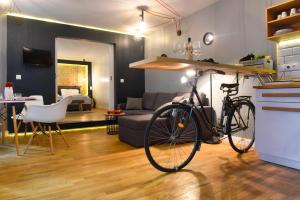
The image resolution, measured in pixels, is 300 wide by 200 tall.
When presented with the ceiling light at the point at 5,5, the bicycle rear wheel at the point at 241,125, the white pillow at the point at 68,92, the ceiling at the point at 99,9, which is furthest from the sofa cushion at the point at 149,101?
the white pillow at the point at 68,92

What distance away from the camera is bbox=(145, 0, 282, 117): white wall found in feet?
11.3

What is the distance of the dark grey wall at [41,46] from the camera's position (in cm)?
469

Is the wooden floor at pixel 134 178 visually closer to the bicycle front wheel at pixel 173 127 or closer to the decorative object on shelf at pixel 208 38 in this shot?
the bicycle front wheel at pixel 173 127

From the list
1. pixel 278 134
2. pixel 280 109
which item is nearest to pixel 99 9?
pixel 280 109


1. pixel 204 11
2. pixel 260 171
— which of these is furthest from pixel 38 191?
pixel 204 11

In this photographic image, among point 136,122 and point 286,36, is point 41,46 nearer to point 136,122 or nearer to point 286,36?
point 136,122

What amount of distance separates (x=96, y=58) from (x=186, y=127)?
27.9 ft

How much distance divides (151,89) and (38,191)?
15.3ft

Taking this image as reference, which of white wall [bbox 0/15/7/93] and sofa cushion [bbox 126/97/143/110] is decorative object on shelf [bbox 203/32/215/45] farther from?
white wall [bbox 0/15/7/93]

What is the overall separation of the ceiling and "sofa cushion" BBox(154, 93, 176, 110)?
1777mm

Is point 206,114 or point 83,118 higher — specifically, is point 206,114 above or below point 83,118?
above

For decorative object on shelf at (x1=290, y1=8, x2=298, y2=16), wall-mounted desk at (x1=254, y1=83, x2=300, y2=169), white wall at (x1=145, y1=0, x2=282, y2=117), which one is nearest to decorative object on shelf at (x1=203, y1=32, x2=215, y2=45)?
white wall at (x1=145, y1=0, x2=282, y2=117)

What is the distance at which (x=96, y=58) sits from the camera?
10031mm

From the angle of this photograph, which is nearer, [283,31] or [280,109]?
[280,109]
